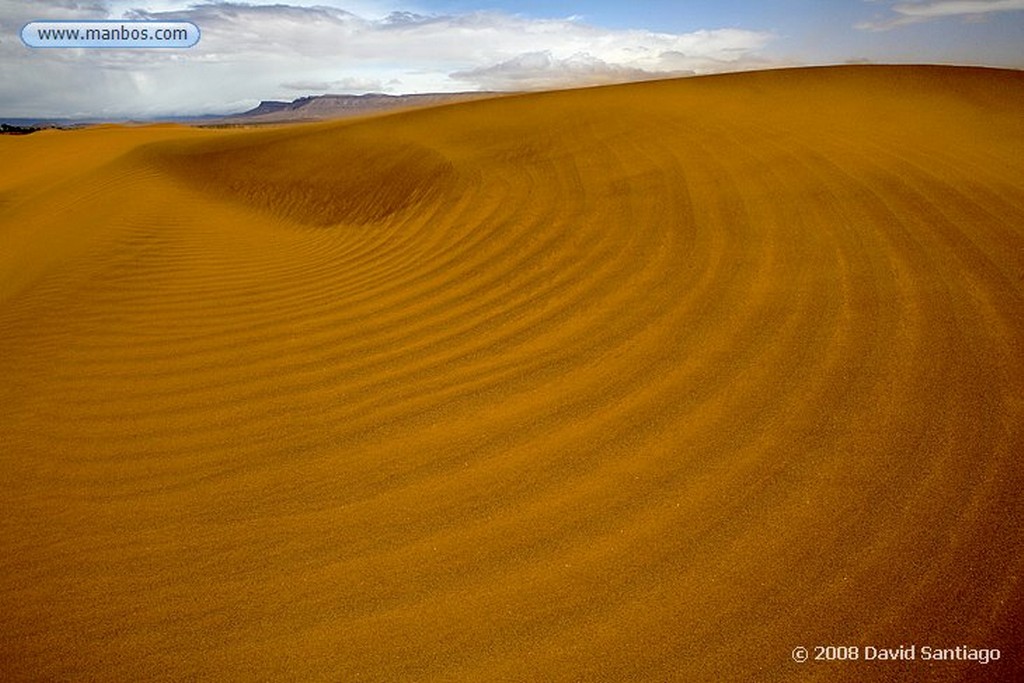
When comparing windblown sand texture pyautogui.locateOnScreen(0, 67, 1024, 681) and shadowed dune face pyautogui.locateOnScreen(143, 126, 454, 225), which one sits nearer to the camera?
windblown sand texture pyautogui.locateOnScreen(0, 67, 1024, 681)

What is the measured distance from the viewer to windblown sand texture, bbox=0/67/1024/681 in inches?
78.5

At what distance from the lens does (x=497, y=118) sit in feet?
38.7

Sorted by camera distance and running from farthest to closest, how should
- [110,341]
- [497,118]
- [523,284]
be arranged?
[497,118] → [523,284] → [110,341]

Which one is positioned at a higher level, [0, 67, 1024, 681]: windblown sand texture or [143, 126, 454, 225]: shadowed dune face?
[143, 126, 454, 225]: shadowed dune face

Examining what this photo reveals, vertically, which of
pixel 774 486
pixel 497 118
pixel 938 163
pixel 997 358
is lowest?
pixel 774 486

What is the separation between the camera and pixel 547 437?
2.93m

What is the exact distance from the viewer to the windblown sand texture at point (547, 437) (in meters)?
1.99

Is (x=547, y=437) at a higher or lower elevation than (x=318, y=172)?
lower

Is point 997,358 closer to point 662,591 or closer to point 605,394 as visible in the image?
point 605,394

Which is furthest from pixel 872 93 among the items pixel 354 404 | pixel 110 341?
pixel 110 341

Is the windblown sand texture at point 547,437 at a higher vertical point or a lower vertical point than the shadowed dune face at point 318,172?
lower

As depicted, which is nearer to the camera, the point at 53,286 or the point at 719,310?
the point at 719,310

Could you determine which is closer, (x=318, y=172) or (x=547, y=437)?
(x=547, y=437)

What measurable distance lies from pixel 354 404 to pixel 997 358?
11.8ft
